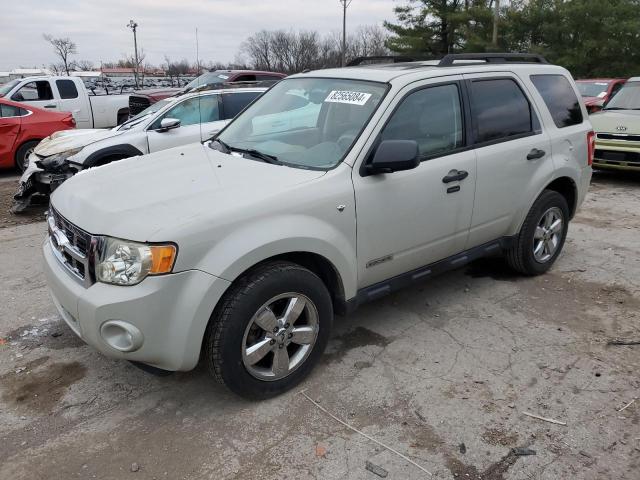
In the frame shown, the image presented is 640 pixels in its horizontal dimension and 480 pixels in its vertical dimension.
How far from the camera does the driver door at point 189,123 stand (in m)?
7.71

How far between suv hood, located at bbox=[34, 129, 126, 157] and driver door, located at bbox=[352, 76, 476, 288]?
5.49m

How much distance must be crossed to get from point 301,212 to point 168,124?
5.00m

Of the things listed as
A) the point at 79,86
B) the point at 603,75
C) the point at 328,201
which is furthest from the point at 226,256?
the point at 603,75

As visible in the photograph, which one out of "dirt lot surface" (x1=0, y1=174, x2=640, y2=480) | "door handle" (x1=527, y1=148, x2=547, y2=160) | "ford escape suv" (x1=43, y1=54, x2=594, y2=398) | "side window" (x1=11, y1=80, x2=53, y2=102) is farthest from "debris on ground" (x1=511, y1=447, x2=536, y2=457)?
"side window" (x1=11, y1=80, x2=53, y2=102)

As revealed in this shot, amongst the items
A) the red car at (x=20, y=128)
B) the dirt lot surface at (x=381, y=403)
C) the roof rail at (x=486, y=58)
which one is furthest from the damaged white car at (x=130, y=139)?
the roof rail at (x=486, y=58)

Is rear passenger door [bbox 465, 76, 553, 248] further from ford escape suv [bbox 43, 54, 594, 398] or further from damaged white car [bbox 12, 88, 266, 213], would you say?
damaged white car [bbox 12, 88, 266, 213]

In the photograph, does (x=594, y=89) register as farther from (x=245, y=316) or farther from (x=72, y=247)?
(x=72, y=247)

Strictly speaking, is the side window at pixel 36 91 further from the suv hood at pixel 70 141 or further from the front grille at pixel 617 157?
the front grille at pixel 617 157

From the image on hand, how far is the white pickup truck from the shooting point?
12.3 m

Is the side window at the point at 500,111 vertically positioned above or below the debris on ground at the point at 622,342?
above

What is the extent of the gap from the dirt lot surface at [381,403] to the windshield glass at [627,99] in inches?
247

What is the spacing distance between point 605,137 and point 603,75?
21166 millimetres

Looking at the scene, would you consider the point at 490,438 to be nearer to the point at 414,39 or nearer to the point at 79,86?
the point at 79,86

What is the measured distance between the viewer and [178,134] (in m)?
7.84
